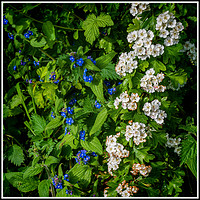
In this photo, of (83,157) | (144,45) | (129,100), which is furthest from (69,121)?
(144,45)

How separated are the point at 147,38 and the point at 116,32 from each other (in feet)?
2.31

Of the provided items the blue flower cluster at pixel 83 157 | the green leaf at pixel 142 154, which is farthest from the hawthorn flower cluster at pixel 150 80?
the blue flower cluster at pixel 83 157

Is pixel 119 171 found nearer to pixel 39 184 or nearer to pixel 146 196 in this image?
pixel 146 196

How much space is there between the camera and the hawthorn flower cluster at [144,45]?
2193 millimetres

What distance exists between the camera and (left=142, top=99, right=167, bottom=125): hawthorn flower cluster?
85.1 inches

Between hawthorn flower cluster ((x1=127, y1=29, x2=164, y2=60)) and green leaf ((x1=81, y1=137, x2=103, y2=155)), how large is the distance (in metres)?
1.07

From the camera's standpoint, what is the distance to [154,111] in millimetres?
2184

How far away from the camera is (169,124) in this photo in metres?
2.88

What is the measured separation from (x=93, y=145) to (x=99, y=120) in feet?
1.16

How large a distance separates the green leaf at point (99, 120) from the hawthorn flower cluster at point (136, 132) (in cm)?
30

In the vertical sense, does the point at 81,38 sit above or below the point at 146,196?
above

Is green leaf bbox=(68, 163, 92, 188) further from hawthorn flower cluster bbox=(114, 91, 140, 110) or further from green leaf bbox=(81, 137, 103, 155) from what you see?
hawthorn flower cluster bbox=(114, 91, 140, 110)

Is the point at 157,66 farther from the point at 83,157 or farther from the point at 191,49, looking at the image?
the point at 83,157

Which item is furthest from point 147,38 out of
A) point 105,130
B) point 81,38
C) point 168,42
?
point 105,130
